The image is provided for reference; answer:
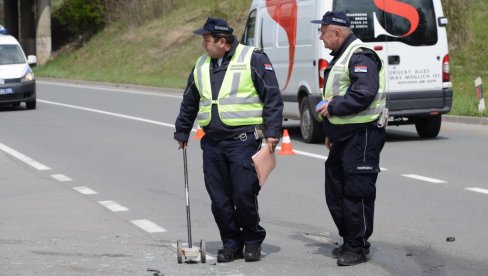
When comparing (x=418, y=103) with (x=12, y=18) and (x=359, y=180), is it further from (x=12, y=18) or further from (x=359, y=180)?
(x=12, y=18)

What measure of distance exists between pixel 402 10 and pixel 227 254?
9286 millimetres

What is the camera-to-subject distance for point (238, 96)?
7555mm

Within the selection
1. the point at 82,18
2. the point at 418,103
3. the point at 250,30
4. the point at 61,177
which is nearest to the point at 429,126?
the point at 418,103

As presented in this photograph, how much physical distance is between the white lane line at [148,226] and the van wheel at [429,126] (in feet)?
27.4

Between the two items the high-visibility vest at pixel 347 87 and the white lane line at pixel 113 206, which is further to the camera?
the white lane line at pixel 113 206

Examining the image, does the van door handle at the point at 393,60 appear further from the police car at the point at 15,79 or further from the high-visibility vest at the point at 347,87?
the police car at the point at 15,79

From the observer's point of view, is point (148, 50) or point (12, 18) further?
point (12, 18)

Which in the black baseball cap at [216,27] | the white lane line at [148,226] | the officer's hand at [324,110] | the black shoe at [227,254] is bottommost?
the white lane line at [148,226]

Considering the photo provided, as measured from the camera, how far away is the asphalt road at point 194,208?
7.60 meters

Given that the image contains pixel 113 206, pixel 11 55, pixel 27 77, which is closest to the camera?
pixel 113 206

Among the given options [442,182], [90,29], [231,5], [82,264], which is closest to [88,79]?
[231,5]

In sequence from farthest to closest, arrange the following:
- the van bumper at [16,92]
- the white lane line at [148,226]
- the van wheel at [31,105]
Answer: the van wheel at [31,105] < the van bumper at [16,92] < the white lane line at [148,226]

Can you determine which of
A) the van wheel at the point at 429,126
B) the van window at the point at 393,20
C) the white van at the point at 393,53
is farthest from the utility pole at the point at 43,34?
the van window at the point at 393,20

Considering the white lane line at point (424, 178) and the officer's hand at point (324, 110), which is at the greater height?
the officer's hand at point (324, 110)
